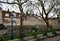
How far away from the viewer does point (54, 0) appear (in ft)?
75.5

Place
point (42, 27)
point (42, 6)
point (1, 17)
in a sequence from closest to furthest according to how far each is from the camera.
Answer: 1. point (42, 6)
2. point (1, 17)
3. point (42, 27)

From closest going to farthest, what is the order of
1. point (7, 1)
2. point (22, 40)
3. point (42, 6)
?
point (22, 40), point (7, 1), point (42, 6)

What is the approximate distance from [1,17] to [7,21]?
122cm

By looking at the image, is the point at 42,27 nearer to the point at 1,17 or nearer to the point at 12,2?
the point at 1,17

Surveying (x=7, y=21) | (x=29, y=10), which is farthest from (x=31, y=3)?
(x=7, y=21)

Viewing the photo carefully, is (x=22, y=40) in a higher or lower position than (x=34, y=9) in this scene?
lower

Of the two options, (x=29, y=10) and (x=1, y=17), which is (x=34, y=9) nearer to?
(x=29, y=10)

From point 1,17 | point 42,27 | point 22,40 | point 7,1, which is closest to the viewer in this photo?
point 22,40

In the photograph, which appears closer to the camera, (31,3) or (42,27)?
(31,3)

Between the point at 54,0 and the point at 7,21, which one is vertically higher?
the point at 54,0

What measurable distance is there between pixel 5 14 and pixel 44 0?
8.03m

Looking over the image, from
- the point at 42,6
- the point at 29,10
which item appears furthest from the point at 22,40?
the point at 42,6

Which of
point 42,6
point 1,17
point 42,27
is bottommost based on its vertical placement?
point 42,27

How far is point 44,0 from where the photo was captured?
22.1 metres
